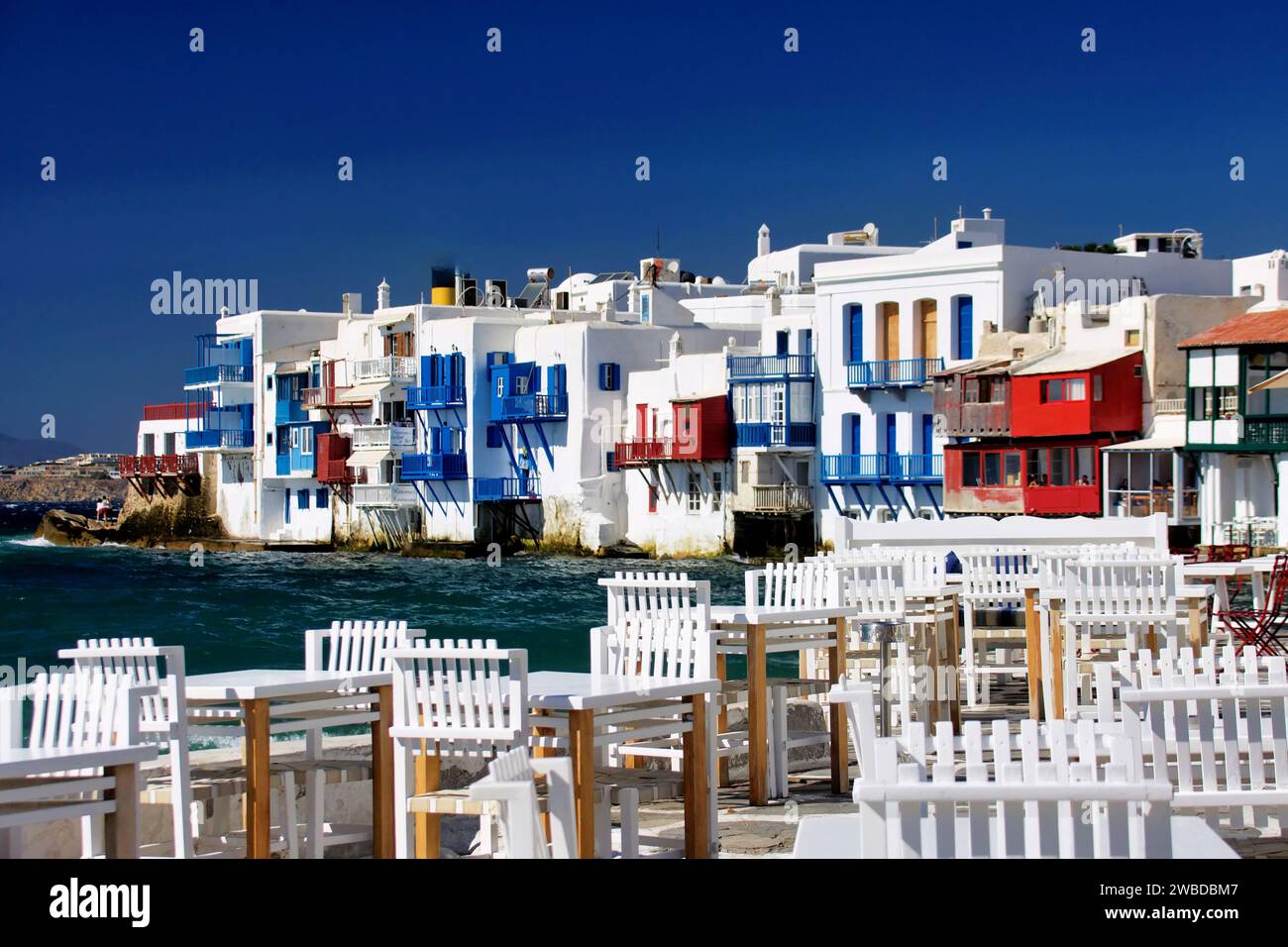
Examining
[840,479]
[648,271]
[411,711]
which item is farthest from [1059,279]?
[411,711]

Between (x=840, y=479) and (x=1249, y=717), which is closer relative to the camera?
(x=1249, y=717)

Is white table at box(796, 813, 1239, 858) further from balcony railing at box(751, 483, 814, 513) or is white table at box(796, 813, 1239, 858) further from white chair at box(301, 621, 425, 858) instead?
balcony railing at box(751, 483, 814, 513)

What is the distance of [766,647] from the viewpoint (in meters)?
9.18

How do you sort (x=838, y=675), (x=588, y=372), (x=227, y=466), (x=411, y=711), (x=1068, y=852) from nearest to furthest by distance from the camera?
(x=1068, y=852) < (x=411, y=711) < (x=838, y=675) < (x=588, y=372) < (x=227, y=466)

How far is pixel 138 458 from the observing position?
72500mm

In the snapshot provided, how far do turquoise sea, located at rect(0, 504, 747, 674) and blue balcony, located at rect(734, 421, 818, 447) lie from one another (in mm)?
3267

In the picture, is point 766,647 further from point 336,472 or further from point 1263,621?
point 336,472

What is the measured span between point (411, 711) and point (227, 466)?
6243cm

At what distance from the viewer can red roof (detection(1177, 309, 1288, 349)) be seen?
3738 centimetres

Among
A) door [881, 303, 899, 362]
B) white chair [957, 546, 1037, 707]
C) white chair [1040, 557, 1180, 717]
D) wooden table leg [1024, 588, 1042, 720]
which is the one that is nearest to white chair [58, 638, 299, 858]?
white chair [1040, 557, 1180, 717]

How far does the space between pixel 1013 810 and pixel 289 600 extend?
4007 centimetres

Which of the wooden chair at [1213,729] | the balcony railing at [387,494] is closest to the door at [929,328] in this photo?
the balcony railing at [387,494]

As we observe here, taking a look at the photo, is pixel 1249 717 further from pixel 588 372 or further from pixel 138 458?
pixel 138 458

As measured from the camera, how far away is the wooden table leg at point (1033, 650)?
1073 centimetres
